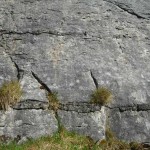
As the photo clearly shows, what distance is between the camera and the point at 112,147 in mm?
13469

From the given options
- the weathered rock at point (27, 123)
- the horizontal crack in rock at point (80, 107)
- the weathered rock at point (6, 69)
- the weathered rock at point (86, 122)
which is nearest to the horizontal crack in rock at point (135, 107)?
the weathered rock at point (86, 122)

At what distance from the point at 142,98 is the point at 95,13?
4.80 metres

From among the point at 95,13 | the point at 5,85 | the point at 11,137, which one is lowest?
the point at 11,137

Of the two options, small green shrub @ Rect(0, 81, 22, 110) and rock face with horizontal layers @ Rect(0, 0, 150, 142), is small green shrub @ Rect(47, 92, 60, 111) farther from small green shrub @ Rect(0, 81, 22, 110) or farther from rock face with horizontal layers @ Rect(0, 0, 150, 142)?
small green shrub @ Rect(0, 81, 22, 110)

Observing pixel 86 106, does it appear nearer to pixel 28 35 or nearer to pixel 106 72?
pixel 106 72

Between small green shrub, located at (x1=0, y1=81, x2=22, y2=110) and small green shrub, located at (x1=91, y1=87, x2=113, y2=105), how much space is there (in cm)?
274

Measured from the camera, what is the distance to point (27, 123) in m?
13.6

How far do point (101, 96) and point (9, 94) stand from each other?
3.36m

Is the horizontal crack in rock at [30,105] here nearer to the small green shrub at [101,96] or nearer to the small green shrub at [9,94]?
the small green shrub at [9,94]

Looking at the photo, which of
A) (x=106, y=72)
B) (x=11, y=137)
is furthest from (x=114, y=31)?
(x=11, y=137)

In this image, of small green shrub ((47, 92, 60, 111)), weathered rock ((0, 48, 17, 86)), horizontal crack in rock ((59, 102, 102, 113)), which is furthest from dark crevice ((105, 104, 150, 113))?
weathered rock ((0, 48, 17, 86))

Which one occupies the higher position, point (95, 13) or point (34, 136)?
point (95, 13)

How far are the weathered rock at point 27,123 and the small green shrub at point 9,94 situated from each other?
30 centimetres

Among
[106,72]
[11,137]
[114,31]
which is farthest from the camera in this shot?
[114,31]
